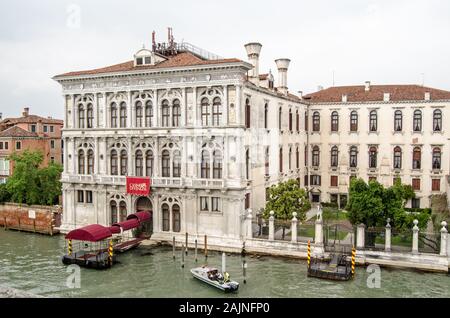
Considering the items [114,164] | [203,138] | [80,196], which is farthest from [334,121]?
[80,196]

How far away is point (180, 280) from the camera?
22266mm

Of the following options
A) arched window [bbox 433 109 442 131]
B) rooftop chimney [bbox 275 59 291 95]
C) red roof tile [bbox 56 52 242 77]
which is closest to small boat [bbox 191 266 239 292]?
red roof tile [bbox 56 52 242 77]

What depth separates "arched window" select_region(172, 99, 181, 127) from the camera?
92.1 feet

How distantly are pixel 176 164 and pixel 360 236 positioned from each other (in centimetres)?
1159

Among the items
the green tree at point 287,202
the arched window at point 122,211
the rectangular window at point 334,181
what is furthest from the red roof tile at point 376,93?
the arched window at point 122,211

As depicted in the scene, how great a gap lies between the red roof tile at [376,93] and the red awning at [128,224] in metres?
19.9

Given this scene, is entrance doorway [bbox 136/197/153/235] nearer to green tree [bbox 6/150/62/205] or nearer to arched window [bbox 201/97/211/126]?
arched window [bbox 201/97/211/126]

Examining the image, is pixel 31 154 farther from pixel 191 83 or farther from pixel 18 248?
pixel 191 83

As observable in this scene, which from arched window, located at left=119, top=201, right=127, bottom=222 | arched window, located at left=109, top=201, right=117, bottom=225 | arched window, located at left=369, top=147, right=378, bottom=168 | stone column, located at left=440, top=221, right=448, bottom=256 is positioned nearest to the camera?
stone column, located at left=440, top=221, right=448, bottom=256

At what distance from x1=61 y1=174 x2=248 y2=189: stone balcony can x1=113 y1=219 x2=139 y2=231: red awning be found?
2.53m

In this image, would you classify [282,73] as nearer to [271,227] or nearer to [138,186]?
[271,227]

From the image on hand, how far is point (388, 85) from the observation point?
1558 inches

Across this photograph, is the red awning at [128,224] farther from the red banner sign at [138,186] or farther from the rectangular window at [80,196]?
the rectangular window at [80,196]
